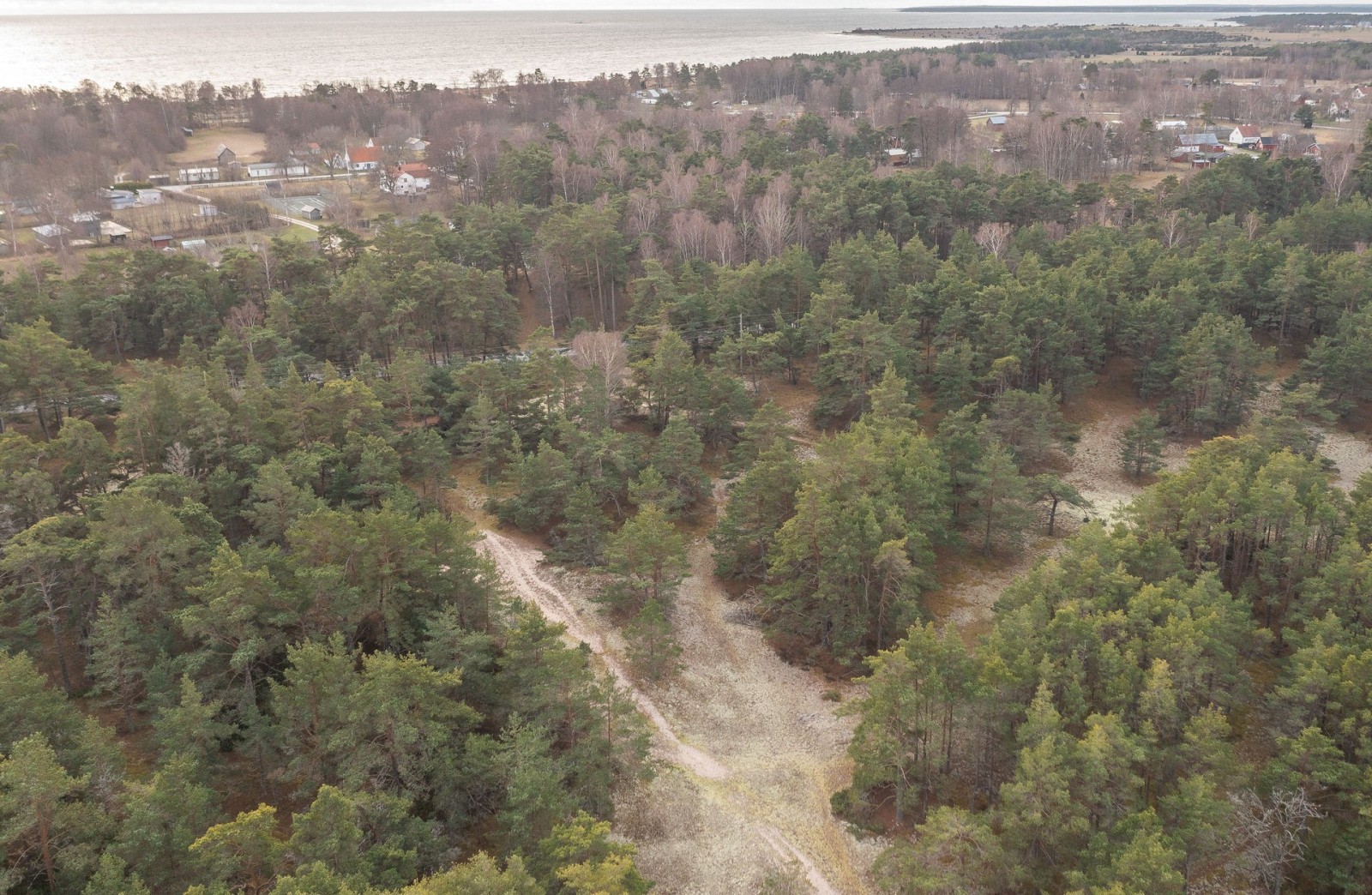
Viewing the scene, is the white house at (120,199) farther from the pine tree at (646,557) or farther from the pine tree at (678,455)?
the pine tree at (646,557)

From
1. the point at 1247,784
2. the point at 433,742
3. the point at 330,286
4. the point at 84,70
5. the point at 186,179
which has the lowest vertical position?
the point at 1247,784

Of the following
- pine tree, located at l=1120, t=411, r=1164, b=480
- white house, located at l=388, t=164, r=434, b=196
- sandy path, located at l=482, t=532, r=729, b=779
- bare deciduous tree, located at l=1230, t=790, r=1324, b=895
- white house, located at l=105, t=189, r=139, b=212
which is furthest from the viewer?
white house, located at l=388, t=164, r=434, b=196

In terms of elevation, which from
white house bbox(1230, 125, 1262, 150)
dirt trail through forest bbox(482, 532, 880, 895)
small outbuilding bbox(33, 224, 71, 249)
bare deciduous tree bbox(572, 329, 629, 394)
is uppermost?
white house bbox(1230, 125, 1262, 150)

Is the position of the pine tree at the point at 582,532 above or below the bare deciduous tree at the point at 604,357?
below

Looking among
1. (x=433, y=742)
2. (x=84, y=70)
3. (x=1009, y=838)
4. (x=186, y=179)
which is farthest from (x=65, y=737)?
(x=84, y=70)

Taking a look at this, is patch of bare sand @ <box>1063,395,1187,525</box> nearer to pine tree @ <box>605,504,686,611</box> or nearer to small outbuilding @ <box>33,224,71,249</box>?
pine tree @ <box>605,504,686,611</box>

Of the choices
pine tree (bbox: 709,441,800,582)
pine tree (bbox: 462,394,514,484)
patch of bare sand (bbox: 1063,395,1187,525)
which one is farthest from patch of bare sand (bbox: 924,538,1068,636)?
pine tree (bbox: 462,394,514,484)

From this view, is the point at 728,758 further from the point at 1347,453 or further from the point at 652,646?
the point at 1347,453

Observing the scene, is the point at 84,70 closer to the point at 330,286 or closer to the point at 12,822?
the point at 330,286

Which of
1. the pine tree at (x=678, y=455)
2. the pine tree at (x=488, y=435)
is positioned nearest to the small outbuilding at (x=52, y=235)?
the pine tree at (x=488, y=435)
